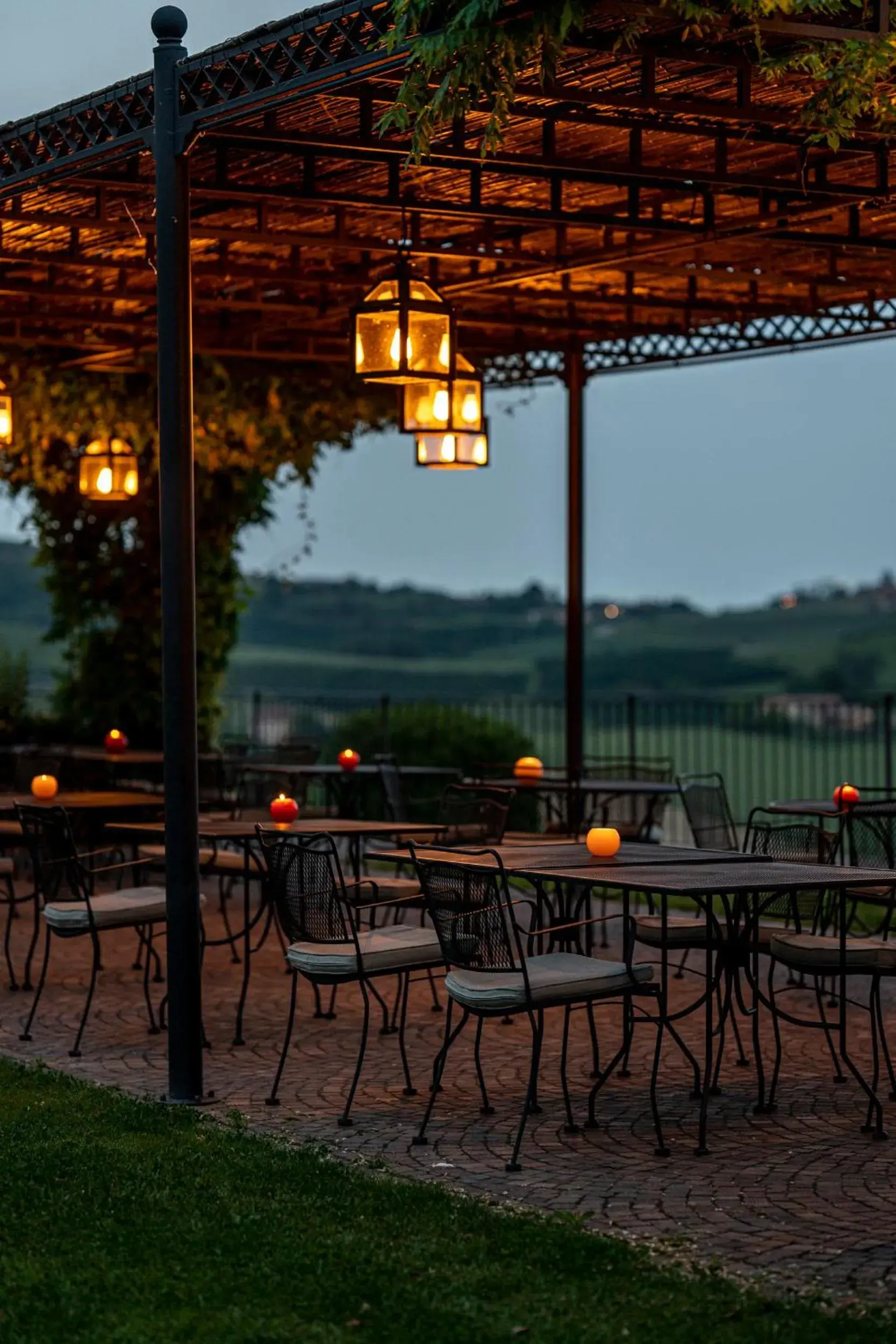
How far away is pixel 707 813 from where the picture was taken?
937 centimetres

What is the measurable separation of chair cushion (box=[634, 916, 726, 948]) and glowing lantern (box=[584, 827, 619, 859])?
0.89 feet

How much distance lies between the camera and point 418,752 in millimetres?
16297

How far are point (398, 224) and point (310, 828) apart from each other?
12.0 feet

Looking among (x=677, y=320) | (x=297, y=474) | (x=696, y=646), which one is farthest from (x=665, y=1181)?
(x=696, y=646)

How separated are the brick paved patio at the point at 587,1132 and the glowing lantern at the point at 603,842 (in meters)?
0.82

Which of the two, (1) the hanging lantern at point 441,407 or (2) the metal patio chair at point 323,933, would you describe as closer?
(2) the metal patio chair at point 323,933

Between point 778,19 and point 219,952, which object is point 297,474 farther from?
point 778,19

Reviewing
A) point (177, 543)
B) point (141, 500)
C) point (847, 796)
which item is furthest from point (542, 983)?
point (141, 500)

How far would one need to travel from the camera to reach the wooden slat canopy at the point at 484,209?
21.9 feet

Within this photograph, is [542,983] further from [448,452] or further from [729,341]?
[729,341]

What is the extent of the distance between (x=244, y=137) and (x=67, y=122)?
0.73 meters

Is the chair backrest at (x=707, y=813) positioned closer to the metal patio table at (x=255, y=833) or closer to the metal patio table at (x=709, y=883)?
the metal patio table at (x=255, y=833)

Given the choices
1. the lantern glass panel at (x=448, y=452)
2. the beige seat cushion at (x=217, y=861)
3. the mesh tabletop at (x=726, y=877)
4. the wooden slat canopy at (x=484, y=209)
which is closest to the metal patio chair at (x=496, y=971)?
the mesh tabletop at (x=726, y=877)

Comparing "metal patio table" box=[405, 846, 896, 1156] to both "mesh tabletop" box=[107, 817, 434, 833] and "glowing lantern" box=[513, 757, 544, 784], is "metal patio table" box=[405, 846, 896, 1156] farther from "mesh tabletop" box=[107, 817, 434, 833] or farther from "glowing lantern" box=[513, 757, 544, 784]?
"glowing lantern" box=[513, 757, 544, 784]
